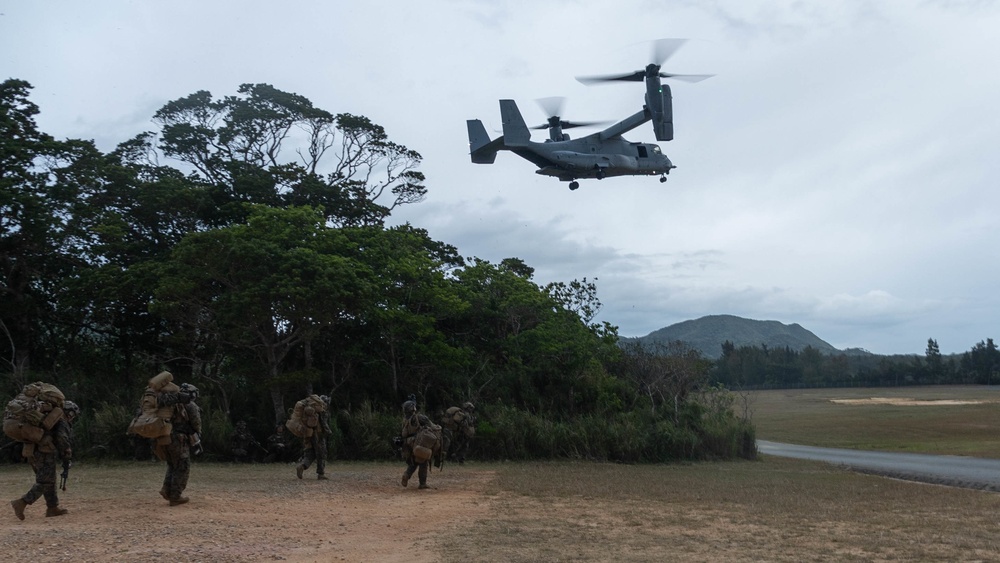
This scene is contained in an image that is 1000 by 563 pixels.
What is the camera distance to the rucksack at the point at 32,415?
12078mm

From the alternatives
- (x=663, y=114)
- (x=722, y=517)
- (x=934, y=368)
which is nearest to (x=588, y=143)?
(x=663, y=114)

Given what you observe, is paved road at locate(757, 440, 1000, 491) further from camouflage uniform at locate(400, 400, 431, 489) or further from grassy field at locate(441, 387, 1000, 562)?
camouflage uniform at locate(400, 400, 431, 489)

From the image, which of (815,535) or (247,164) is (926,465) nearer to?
(815,535)

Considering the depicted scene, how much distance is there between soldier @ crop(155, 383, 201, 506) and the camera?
42.3ft

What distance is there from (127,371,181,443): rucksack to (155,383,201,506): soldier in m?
0.06

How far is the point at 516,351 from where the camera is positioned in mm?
31406

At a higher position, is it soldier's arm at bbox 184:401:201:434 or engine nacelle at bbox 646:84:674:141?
engine nacelle at bbox 646:84:674:141

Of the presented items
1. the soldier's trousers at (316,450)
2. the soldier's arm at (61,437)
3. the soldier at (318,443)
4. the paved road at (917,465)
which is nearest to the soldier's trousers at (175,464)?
the soldier's arm at (61,437)

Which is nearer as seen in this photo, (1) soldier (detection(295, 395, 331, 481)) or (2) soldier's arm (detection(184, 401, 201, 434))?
(2) soldier's arm (detection(184, 401, 201, 434))

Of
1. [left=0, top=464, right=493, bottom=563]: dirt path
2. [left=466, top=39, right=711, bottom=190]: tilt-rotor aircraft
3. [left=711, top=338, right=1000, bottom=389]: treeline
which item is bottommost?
[left=0, top=464, right=493, bottom=563]: dirt path

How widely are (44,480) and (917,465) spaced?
26.7 m

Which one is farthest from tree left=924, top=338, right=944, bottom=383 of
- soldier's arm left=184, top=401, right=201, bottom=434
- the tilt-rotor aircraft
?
soldier's arm left=184, top=401, right=201, bottom=434

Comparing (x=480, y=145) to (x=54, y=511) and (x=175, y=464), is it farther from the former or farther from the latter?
(x=54, y=511)

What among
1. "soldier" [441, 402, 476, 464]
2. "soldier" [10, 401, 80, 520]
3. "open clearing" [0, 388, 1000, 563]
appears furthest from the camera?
"soldier" [441, 402, 476, 464]
